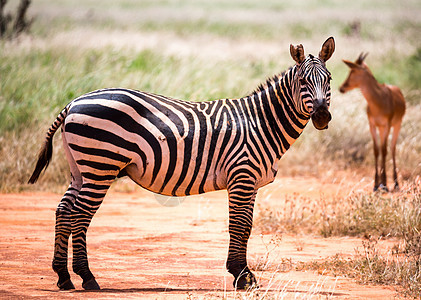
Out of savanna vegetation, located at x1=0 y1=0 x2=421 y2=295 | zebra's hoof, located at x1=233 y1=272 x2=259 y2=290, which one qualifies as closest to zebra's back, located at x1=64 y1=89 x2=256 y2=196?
zebra's hoof, located at x1=233 y1=272 x2=259 y2=290

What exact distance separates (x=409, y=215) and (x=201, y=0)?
61154 millimetres

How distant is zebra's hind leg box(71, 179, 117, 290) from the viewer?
20.6 feet

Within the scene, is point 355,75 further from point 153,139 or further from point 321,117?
point 153,139

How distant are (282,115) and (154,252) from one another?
2.47 metres

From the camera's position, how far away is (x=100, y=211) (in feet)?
35.6

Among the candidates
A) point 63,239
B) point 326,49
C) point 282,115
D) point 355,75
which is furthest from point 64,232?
point 355,75

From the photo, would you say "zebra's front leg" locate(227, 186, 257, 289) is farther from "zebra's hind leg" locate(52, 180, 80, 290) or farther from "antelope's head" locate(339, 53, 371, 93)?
"antelope's head" locate(339, 53, 371, 93)

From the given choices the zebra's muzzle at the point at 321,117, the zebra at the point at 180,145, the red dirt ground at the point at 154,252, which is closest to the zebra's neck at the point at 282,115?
the zebra at the point at 180,145

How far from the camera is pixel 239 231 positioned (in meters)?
6.57

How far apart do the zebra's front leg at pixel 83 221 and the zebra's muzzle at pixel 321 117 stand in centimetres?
202

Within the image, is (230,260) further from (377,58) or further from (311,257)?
(377,58)

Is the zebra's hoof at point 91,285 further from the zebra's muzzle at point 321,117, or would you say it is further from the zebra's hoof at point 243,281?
the zebra's muzzle at point 321,117

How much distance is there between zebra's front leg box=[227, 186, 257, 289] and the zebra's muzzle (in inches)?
35.1

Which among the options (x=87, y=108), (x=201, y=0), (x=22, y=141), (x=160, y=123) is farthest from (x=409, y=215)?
(x=201, y=0)
